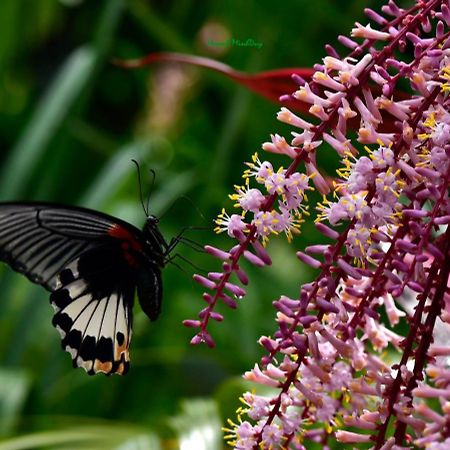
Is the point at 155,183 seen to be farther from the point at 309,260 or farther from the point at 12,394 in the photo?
the point at 309,260

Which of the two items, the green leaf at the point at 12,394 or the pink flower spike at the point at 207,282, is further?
the green leaf at the point at 12,394

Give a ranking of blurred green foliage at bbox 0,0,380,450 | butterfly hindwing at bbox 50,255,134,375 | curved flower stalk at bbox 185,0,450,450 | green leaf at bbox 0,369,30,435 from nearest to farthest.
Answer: curved flower stalk at bbox 185,0,450,450
butterfly hindwing at bbox 50,255,134,375
green leaf at bbox 0,369,30,435
blurred green foliage at bbox 0,0,380,450

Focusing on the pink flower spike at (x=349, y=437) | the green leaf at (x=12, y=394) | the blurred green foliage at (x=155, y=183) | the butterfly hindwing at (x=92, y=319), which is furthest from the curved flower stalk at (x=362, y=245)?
the green leaf at (x=12, y=394)

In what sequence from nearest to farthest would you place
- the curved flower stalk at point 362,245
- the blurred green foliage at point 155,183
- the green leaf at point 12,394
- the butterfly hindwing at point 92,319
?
the curved flower stalk at point 362,245 < the butterfly hindwing at point 92,319 < the green leaf at point 12,394 < the blurred green foliage at point 155,183

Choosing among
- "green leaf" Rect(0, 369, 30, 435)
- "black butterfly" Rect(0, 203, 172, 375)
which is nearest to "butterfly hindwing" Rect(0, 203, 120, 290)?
"black butterfly" Rect(0, 203, 172, 375)

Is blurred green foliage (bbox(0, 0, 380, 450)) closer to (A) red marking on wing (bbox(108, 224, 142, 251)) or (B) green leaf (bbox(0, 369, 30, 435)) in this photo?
(B) green leaf (bbox(0, 369, 30, 435))

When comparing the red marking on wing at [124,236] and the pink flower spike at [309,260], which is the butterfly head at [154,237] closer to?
the red marking on wing at [124,236]
